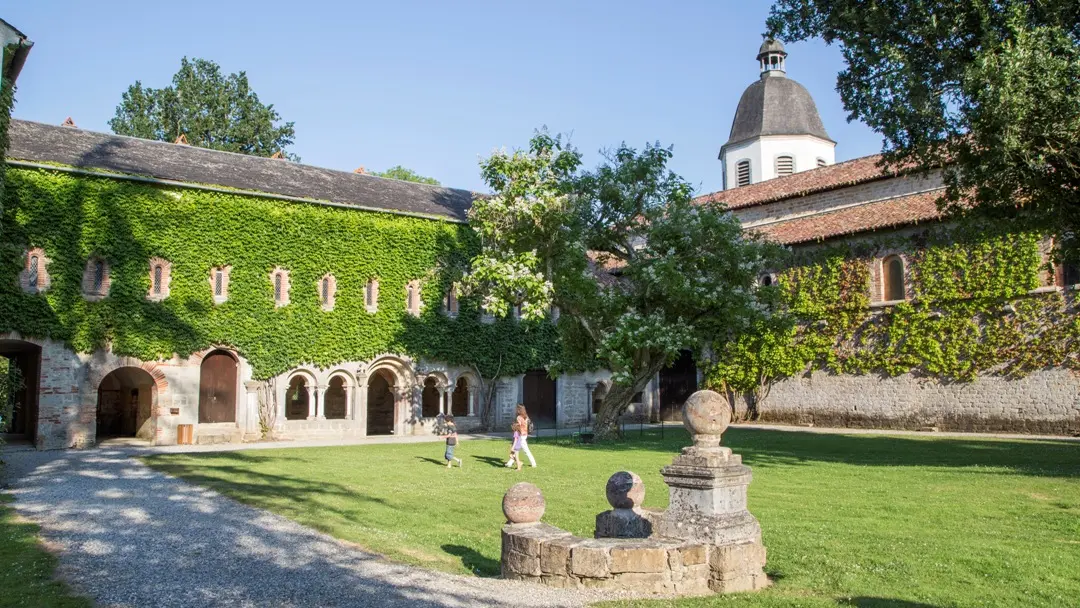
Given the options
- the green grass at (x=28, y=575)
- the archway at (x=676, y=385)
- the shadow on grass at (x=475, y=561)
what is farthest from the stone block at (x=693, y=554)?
the archway at (x=676, y=385)

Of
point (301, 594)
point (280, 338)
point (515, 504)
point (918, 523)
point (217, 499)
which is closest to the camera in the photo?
point (301, 594)

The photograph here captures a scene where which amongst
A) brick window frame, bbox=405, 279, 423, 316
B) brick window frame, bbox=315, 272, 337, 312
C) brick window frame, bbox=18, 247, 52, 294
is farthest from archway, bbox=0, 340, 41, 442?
brick window frame, bbox=405, 279, 423, 316

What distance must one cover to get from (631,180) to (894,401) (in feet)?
40.7

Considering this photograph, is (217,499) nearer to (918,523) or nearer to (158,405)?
(918,523)

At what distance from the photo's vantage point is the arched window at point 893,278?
28.9 meters

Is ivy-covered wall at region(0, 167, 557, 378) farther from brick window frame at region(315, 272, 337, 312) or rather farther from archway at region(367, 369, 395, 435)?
archway at region(367, 369, 395, 435)

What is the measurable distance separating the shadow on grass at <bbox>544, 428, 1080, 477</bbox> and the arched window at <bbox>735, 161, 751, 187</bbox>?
21092 mm

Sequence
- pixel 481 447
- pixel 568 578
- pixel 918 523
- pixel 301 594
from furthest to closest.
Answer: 1. pixel 481 447
2. pixel 918 523
3. pixel 568 578
4. pixel 301 594

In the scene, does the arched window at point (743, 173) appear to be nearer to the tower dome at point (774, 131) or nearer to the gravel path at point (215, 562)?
the tower dome at point (774, 131)

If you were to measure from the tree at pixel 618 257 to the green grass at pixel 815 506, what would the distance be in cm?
343

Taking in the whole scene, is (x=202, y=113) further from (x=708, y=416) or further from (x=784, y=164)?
(x=708, y=416)

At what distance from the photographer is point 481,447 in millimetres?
23781

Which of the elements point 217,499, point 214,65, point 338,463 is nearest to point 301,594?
point 217,499

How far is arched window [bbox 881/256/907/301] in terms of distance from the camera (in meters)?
28.9
